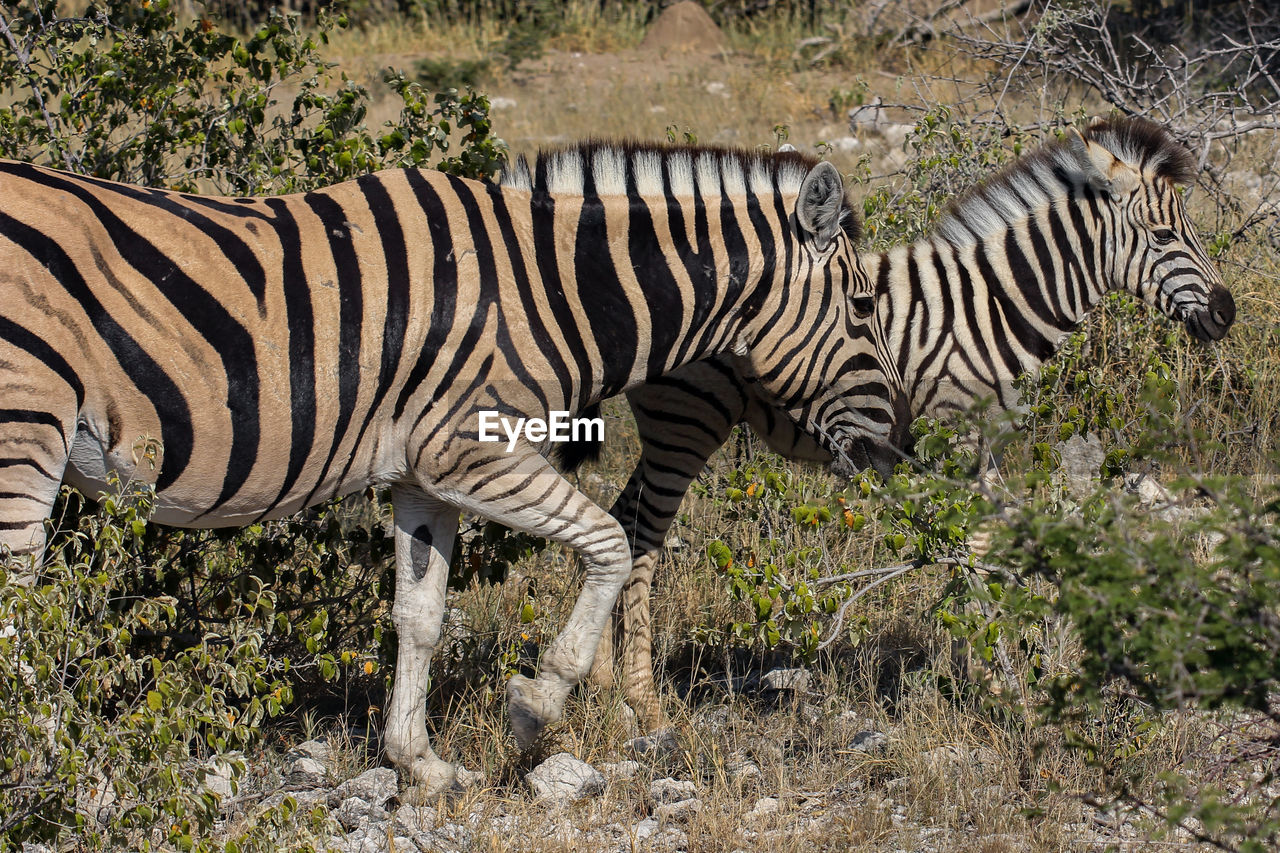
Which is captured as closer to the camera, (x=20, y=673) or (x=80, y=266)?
(x=20, y=673)

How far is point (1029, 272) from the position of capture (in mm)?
5629

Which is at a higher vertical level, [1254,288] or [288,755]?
[1254,288]

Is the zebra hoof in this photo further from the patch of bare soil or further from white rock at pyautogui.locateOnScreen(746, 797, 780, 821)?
the patch of bare soil

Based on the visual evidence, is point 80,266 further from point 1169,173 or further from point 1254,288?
point 1254,288

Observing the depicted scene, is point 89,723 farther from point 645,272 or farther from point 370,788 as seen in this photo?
point 645,272

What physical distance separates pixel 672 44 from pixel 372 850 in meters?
15.1

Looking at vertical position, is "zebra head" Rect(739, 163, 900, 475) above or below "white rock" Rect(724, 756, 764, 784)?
above

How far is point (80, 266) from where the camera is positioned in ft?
11.3

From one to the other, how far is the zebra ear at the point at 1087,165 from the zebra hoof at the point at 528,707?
3326 millimetres

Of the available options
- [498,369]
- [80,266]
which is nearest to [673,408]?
[498,369]

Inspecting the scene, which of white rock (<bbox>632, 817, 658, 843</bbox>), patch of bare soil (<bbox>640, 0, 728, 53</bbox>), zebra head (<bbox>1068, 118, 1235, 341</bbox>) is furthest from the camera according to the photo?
patch of bare soil (<bbox>640, 0, 728, 53</bbox>)

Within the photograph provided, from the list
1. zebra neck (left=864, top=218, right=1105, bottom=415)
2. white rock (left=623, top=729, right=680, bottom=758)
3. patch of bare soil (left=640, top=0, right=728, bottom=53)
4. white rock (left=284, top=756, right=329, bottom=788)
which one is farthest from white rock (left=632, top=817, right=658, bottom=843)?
patch of bare soil (left=640, top=0, right=728, bottom=53)

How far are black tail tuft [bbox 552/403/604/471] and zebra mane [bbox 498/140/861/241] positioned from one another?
3.62 feet

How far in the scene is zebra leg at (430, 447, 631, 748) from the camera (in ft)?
13.0
